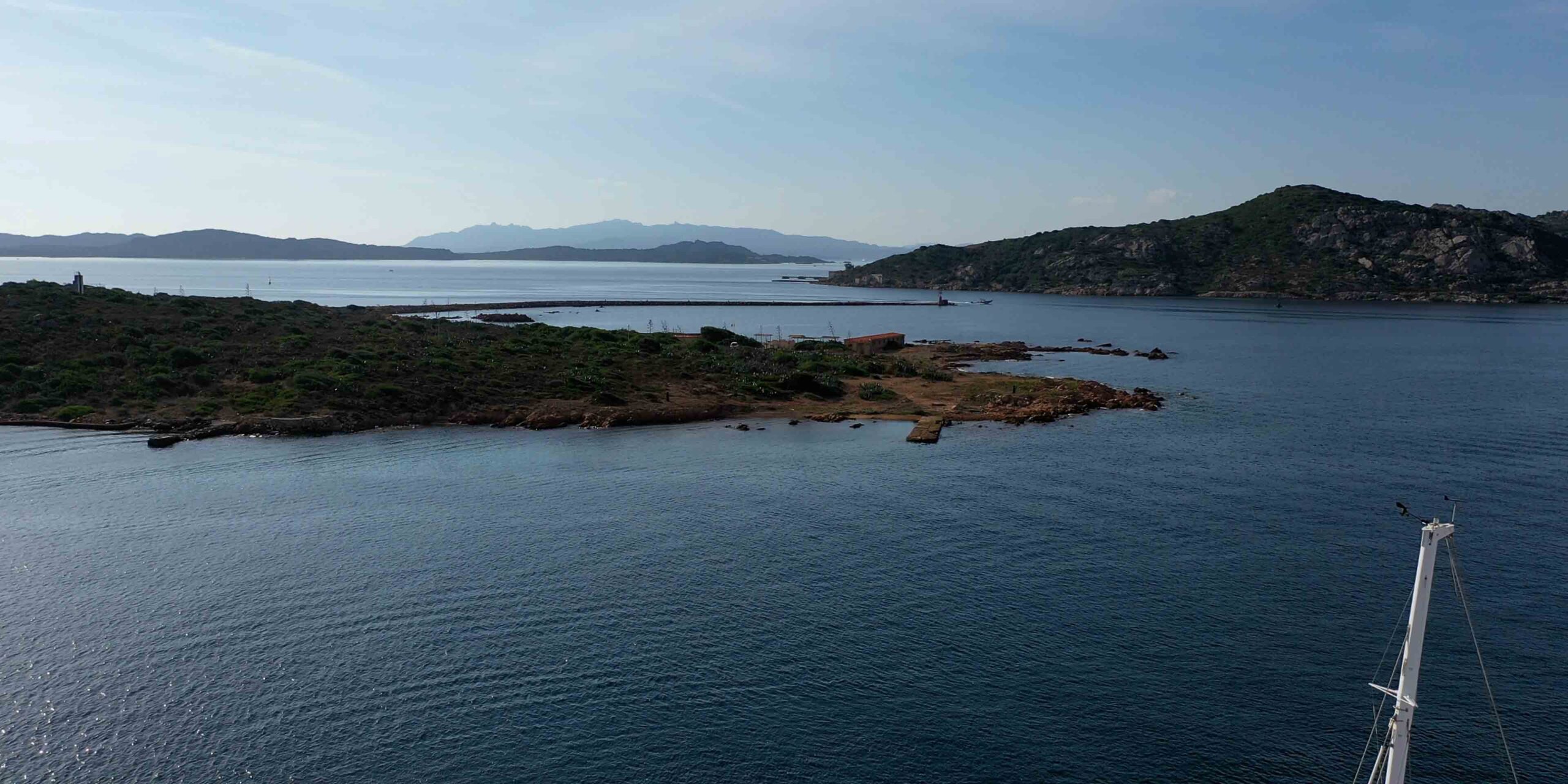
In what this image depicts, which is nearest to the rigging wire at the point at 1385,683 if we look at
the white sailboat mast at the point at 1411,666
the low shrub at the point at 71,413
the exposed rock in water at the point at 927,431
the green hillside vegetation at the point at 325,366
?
the white sailboat mast at the point at 1411,666

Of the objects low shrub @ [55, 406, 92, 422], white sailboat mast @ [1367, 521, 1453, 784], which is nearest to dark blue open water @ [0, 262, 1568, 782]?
low shrub @ [55, 406, 92, 422]

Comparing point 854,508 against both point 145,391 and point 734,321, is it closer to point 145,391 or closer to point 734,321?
point 145,391

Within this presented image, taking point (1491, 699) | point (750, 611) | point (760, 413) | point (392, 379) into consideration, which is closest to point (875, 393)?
point (760, 413)

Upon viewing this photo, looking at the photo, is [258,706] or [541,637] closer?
[258,706]

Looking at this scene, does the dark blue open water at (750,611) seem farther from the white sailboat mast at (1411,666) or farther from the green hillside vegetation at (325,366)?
the green hillside vegetation at (325,366)

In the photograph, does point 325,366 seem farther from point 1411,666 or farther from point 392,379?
point 1411,666

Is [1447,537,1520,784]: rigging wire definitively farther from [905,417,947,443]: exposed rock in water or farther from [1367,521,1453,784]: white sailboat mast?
[905,417,947,443]: exposed rock in water

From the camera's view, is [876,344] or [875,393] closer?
[875,393]

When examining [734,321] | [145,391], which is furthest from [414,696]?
[734,321]
